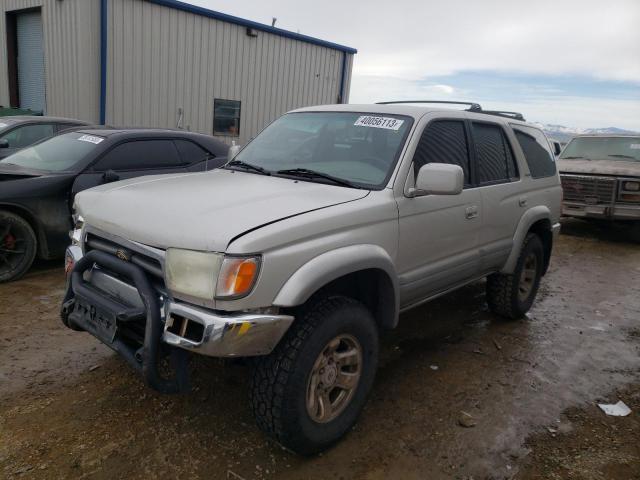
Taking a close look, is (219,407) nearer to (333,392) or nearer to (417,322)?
(333,392)

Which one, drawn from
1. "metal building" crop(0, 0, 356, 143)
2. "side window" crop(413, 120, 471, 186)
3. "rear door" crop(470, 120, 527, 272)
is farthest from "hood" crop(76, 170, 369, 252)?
"metal building" crop(0, 0, 356, 143)

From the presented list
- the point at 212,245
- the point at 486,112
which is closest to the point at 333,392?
the point at 212,245

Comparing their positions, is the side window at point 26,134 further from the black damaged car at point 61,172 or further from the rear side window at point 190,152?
the rear side window at point 190,152

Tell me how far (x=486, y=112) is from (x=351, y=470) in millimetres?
3361

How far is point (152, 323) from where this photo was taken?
2.35 metres

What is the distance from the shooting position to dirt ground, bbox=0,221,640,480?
8.70 feet

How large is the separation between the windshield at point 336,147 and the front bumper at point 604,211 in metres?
7.14

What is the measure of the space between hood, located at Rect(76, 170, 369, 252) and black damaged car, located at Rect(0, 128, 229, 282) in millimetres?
2339

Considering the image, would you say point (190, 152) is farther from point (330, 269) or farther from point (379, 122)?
point (330, 269)

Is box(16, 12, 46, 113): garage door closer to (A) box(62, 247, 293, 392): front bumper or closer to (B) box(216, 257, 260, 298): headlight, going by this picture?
(A) box(62, 247, 293, 392): front bumper

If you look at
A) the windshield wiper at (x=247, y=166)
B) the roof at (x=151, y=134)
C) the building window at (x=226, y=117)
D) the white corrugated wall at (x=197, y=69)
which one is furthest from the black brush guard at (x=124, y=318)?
the building window at (x=226, y=117)

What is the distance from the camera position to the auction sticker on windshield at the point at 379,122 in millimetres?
3457

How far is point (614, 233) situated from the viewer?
33.3 feet

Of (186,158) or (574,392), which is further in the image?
(186,158)
